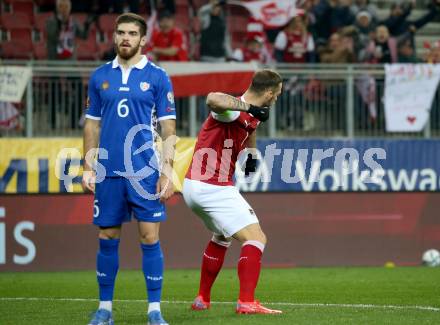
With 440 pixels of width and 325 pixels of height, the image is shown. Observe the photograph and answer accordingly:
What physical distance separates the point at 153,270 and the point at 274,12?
1129cm

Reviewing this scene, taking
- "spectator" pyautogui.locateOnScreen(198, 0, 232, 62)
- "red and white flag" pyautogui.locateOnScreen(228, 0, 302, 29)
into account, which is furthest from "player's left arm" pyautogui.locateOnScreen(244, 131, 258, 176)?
"red and white flag" pyautogui.locateOnScreen(228, 0, 302, 29)

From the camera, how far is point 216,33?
59.3ft

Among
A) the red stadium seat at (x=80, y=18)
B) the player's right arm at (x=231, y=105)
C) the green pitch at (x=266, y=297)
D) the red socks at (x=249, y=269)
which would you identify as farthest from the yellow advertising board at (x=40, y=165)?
the player's right arm at (x=231, y=105)

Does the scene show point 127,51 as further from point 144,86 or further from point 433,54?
point 433,54

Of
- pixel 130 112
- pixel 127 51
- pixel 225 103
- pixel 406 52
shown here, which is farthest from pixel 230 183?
pixel 406 52

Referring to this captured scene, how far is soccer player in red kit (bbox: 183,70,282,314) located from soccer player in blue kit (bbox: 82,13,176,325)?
1002 millimetres

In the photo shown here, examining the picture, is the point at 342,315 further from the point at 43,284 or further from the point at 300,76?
the point at 300,76

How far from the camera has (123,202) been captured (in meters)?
8.55

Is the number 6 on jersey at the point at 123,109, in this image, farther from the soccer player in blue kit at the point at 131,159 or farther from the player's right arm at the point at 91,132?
the player's right arm at the point at 91,132

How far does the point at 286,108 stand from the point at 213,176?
24.8ft

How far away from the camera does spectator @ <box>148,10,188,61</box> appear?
17.4 m

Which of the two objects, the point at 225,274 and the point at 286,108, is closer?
the point at 225,274

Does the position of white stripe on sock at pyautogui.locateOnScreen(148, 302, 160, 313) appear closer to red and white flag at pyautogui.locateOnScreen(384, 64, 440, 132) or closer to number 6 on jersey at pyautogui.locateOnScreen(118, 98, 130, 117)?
number 6 on jersey at pyautogui.locateOnScreen(118, 98, 130, 117)

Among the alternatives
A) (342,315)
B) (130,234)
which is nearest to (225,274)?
(130,234)
